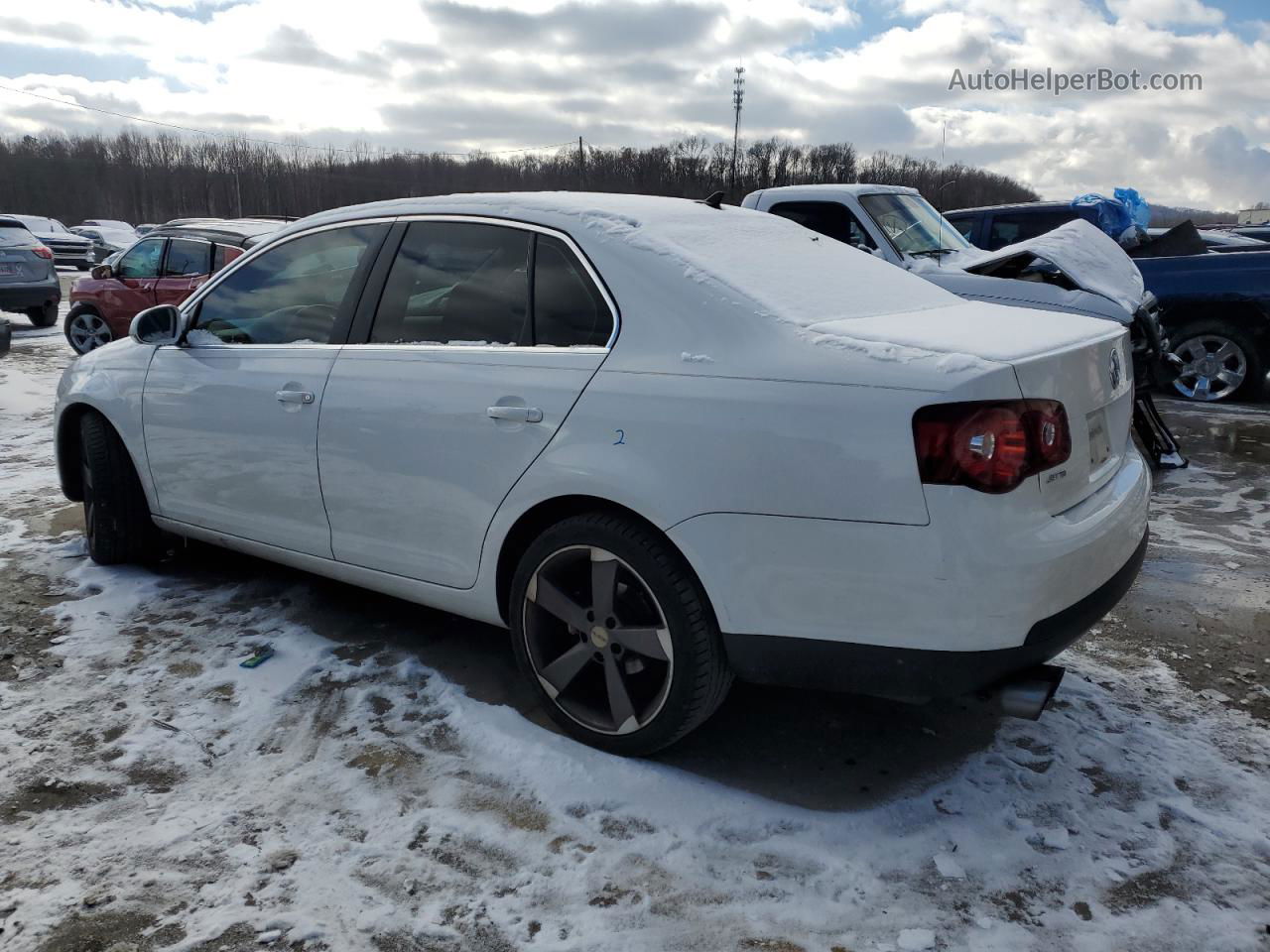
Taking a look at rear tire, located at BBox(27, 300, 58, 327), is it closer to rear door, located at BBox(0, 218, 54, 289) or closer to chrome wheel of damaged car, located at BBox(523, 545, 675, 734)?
rear door, located at BBox(0, 218, 54, 289)

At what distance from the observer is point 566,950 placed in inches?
86.7

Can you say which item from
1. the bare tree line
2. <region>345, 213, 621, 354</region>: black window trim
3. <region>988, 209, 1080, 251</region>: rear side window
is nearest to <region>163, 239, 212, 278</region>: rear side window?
<region>345, 213, 621, 354</region>: black window trim

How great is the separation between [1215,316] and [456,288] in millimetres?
8590

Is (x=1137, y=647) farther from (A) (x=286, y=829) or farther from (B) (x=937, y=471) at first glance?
(A) (x=286, y=829)

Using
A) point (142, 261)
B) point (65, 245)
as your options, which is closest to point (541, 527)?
point (142, 261)

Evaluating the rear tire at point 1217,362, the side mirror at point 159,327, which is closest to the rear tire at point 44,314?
the side mirror at point 159,327

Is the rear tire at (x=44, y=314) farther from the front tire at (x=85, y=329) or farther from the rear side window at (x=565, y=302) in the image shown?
the rear side window at (x=565, y=302)

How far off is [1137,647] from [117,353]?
14.8 feet

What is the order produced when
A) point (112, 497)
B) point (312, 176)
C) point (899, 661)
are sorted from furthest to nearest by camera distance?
1. point (312, 176)
2. point (112, 497)
3. point (899, 661)

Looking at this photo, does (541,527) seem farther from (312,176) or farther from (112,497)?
(312,176)

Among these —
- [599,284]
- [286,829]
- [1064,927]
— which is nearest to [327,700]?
[286,829]

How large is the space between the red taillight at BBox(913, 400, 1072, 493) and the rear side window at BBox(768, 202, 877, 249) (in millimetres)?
6113

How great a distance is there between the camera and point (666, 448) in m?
2.67

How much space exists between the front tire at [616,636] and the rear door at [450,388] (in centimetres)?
27
